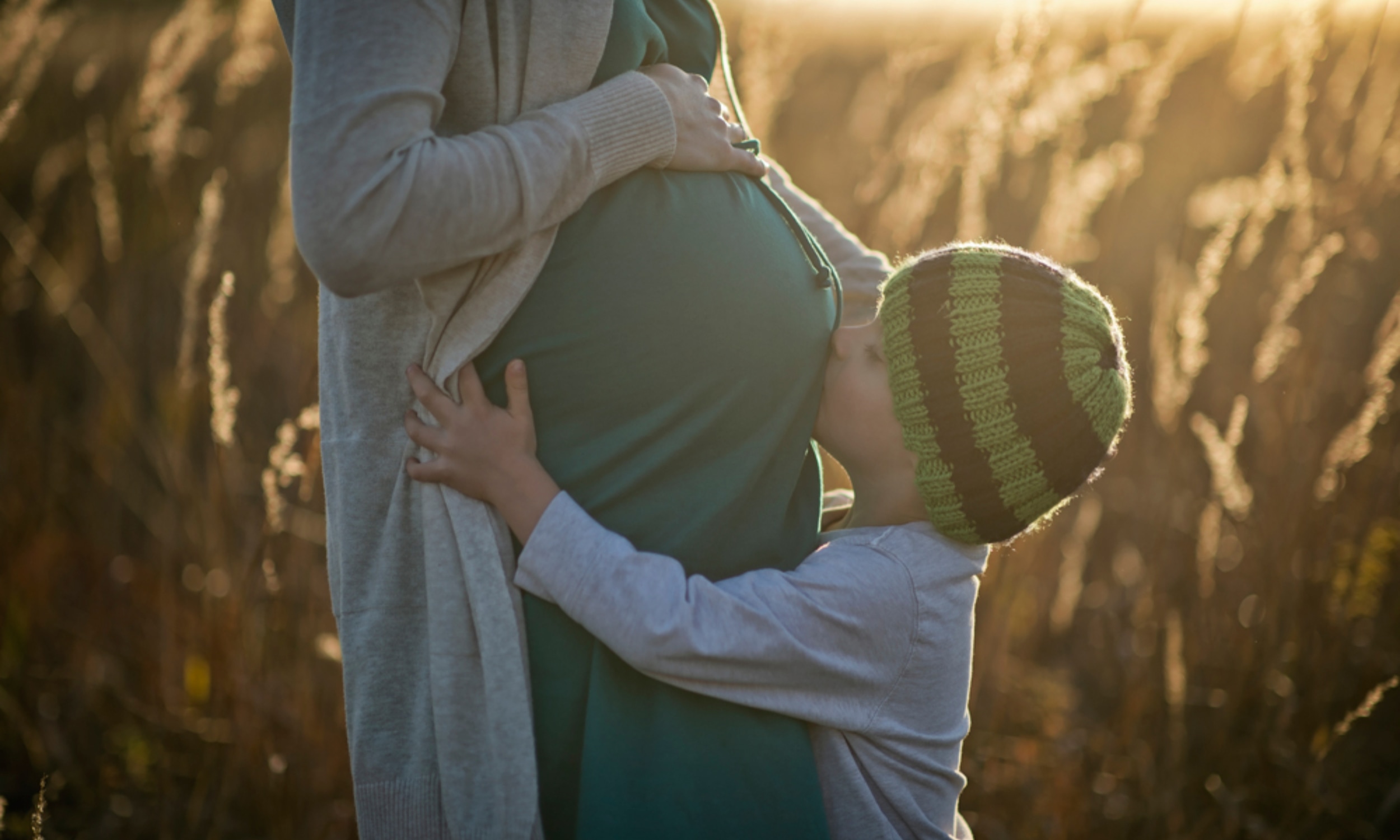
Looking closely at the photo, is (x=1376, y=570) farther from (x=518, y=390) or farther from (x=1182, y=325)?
(x=518, y=390)

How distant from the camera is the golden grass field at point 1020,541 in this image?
6.62 feet

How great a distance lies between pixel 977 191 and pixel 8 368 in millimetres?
2792

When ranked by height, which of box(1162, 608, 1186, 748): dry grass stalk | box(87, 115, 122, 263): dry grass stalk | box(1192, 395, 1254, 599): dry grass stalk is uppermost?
box(87, 115, 122, 263): dry grass stalk

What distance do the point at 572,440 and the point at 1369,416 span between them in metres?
1.73

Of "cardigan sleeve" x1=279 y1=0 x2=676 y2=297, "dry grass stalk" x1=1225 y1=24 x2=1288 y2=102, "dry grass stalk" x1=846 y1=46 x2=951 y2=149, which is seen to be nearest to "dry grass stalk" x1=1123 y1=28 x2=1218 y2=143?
"dry grass stalk" x1=1225 y1=24 x2=1288 y2=102

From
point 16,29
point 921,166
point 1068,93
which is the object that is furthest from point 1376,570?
point 16,29

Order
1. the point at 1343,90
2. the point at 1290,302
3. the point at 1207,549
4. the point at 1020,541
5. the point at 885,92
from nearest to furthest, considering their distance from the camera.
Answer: the point at 1290,302, the point at 1207,549, the point at 1343,90, the point at 1020,541, the point at 885,92

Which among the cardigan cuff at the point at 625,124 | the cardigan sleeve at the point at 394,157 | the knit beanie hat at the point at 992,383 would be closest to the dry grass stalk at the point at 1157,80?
the knit beanie hat at the point at 992,383

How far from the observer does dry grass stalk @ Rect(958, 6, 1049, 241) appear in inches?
81.5

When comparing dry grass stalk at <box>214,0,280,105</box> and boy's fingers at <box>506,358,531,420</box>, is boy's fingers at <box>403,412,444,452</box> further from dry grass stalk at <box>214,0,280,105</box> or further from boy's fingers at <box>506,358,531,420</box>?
dry grass stalk at <box>214,0,280,105</box>

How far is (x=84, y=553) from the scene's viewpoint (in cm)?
286

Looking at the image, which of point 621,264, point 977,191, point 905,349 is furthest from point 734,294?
point 977,191

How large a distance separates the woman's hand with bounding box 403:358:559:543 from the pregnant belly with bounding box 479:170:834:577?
0.03 meters

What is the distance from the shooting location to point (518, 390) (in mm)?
1135
